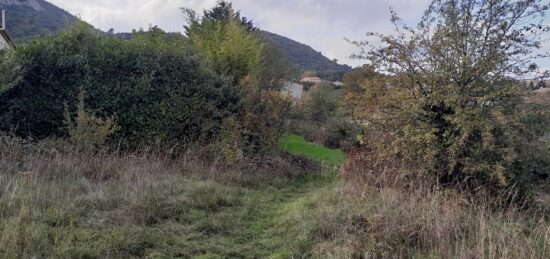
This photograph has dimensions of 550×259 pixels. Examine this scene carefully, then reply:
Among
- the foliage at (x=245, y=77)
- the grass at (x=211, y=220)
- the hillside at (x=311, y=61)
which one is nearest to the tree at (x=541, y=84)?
the grass at (x=211, y=220)

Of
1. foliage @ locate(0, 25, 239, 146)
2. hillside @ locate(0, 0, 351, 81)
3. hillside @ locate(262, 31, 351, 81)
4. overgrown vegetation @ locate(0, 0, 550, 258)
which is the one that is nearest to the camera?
overgrown vegetation @ locate(0, 0, 550, 258)

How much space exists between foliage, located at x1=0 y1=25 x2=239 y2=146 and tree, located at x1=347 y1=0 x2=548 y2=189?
5.05 metres

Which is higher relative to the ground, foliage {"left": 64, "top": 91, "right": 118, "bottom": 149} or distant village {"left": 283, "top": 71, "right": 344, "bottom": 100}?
distant village {"left": 283, "top": 71, "right": 344, "bottom": 100}

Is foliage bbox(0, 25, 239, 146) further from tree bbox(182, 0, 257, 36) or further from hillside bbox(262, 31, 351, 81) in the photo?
hillside bbox(262, 31, 351, 81)

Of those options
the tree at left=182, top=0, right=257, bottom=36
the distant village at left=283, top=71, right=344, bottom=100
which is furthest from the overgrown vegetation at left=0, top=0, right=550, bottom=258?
the distant village at left=283, top=71, right=344, bottom=100

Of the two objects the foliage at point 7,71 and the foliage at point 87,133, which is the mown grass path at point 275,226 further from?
the foliage at point 7,71

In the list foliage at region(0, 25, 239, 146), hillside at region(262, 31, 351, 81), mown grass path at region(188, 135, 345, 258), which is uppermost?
hillside at region(262, 31, 351, 81)

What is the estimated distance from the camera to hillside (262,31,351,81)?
57.9 metres

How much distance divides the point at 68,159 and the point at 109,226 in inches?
121

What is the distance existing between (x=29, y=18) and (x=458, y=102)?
46262mm

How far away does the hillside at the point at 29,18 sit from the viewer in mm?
37188

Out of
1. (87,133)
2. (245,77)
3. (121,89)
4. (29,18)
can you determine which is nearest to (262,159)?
(245,77)

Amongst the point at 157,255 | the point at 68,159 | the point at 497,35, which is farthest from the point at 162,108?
the point at 497,35

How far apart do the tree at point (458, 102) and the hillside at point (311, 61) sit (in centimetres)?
4911
